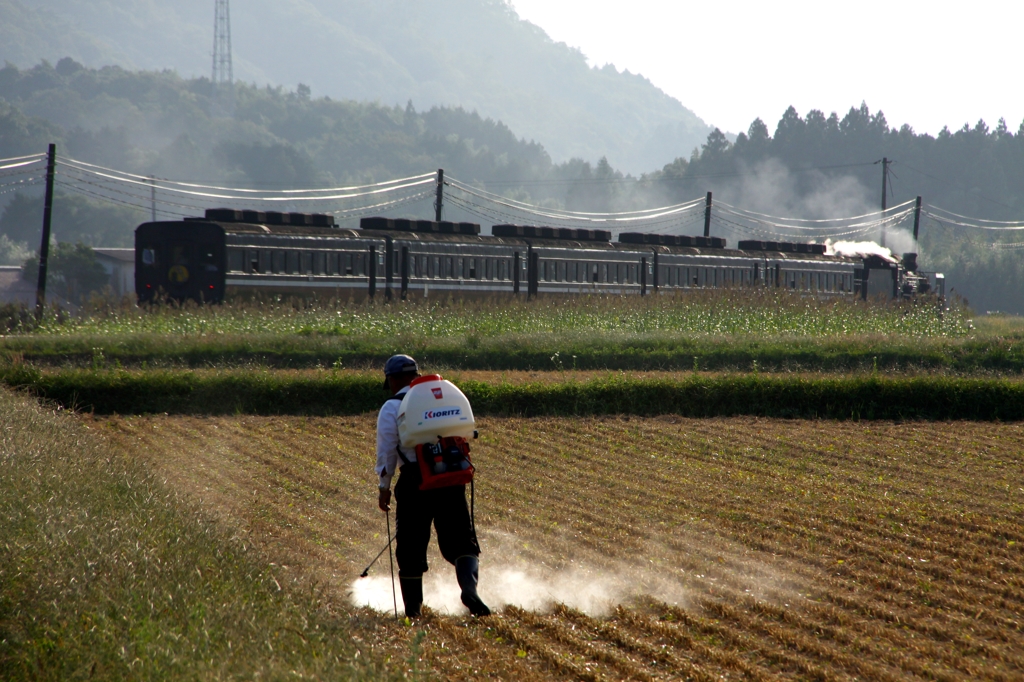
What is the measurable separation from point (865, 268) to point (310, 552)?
44.8 metres

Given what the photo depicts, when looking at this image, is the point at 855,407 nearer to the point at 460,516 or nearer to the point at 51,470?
the point at 460,516

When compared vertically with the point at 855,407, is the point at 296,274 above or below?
above

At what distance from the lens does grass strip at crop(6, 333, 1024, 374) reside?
21.8 meters

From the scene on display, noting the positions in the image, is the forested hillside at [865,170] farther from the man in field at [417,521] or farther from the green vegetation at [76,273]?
the man in field at [417,521]

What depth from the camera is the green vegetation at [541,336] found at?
22.1 metres

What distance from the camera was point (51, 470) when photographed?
8.15m

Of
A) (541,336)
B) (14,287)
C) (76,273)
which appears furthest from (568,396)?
(14,287)

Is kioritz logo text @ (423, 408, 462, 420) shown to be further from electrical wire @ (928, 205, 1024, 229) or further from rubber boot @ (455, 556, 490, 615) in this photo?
electrical wire @ (928, 205, 1024, 229)

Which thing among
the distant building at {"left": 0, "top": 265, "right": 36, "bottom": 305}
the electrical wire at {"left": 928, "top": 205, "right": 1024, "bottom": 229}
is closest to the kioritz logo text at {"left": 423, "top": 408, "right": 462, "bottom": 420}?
the distant building at {"left": 0, "top": 265, "right": 36, "bottom": 305}

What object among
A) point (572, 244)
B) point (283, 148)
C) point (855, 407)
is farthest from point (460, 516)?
point (283, 148)

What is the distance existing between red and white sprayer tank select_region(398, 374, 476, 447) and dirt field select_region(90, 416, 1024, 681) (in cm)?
133

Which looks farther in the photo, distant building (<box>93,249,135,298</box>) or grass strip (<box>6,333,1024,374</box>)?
distant building (<box>93,249,135,298</box>)

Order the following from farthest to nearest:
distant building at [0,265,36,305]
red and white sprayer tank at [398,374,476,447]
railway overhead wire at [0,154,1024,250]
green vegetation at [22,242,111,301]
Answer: railway overhead wire at [0,154,1024,250] → distant building at [0,265,36,305] → green vegetation at [22,242,111,301] → red and white sprayer tank at [398,374,476,447]

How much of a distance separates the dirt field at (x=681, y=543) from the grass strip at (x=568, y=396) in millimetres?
1774
